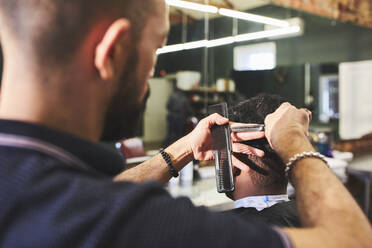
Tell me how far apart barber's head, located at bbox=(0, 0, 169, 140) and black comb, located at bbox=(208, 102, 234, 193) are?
52cm

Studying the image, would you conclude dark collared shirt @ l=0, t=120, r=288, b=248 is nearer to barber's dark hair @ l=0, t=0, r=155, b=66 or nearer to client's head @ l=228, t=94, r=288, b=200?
barber's dark hair @ l=0, t=0, r=155, b=66

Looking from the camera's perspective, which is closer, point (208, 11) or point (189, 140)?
point (189, 140)

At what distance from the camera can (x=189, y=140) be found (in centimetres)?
129

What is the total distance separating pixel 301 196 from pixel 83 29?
561 millimetres

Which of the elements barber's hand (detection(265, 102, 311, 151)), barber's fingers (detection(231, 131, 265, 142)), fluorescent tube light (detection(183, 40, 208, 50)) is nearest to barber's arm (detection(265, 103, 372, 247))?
barber's hand (detection(265, 102, 311, 151))

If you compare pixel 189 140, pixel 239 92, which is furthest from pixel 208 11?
pixel 189 140

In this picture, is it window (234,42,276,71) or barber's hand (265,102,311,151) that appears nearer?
barber's hand (265,102,311,151)

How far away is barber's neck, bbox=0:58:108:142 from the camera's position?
590 millimetres

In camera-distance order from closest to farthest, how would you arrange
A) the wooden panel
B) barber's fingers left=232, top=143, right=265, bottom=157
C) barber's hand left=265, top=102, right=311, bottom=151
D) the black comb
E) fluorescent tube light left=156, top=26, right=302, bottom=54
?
barber's hand left=265, top=102, right=311, bottom=151 < the black comb < barber's fingers left=232, top=143, right=265, bottom=157 < fluorescent tube light left=156, top=26, right=302, bottom=54 < the wooden panel

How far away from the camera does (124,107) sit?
0.71m

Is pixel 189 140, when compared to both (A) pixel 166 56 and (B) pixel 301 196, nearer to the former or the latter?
(B) pixel 301 196

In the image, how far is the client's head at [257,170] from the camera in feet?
4.40

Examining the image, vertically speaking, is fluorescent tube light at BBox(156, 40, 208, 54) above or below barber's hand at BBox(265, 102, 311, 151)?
above

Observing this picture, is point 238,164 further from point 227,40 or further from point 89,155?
point 227,40
